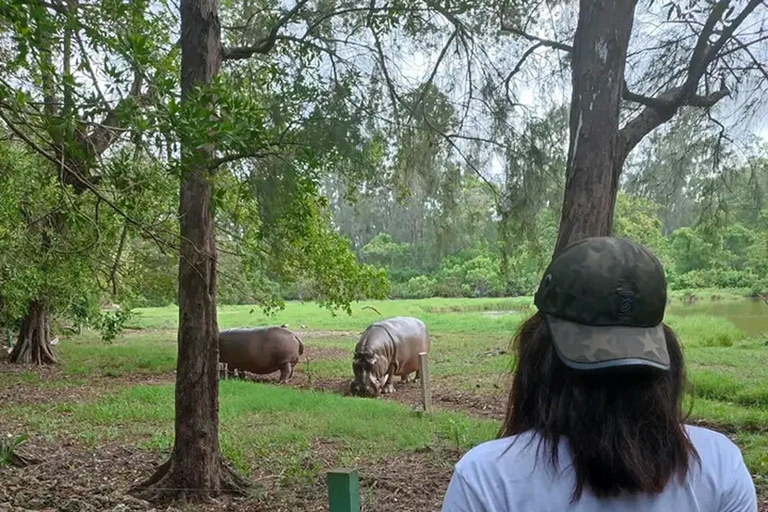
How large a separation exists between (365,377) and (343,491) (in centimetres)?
971

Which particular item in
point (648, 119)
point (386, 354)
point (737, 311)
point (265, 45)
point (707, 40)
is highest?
point (265, 45)

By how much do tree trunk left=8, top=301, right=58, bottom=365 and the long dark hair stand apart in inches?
545

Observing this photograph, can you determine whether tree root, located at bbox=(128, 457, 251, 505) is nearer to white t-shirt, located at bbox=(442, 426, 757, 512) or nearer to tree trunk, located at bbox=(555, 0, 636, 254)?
tree trunk, located at bbox=(555, 0, 636, 254)

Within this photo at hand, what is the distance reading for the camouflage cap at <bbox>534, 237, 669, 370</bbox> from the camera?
106cm

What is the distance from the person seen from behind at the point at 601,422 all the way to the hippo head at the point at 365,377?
10.2 meters

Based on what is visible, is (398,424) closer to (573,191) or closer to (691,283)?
(573,191)

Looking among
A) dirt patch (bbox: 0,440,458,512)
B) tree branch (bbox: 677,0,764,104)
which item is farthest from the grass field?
tree branch (bbox: 677,0,764,104)

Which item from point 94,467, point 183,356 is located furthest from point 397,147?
point 94,467

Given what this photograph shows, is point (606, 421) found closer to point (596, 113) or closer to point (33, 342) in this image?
point (596, 113)

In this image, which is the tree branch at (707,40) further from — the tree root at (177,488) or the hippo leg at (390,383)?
the hippo leg at (390,383)

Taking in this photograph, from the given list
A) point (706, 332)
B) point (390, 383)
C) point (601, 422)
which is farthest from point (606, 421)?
point (706, 332)

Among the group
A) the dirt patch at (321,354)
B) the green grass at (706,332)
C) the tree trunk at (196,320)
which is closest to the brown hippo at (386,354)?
the dirt patch at (321,354)

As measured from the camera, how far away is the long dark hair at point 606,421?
3.36 ft

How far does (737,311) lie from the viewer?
2416cm
